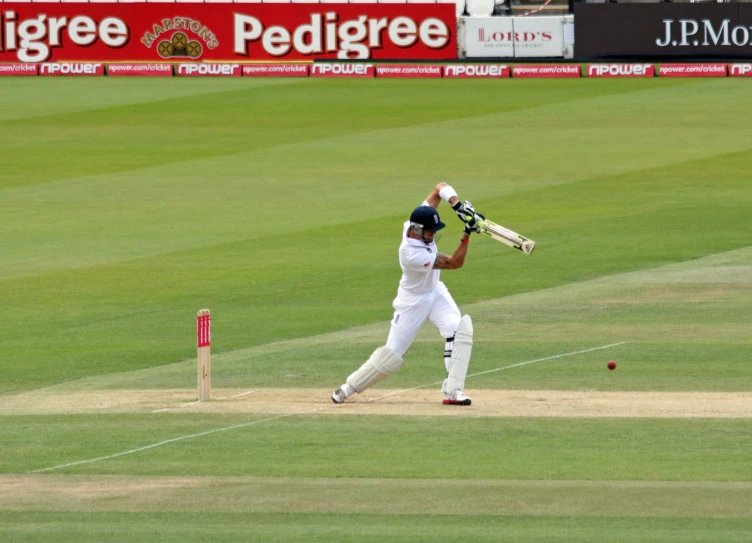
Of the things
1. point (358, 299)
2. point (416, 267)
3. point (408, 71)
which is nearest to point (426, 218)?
point (416, 267)

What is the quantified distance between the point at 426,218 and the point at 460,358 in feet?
4.16

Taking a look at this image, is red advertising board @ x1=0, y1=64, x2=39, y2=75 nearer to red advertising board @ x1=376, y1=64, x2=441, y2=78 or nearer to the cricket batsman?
red advertising board @ x1=376, y1=64, x2=441, y2=78

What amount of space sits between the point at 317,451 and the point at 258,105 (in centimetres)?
3211

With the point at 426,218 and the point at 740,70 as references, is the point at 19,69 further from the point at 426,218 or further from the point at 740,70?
the point at 426,218

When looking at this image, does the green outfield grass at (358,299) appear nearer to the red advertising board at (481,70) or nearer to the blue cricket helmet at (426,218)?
the red advertising board at (481,70)

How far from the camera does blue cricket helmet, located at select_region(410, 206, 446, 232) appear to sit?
1305 centimetres

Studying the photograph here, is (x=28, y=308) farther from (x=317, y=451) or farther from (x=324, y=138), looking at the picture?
(x=324, y=138)

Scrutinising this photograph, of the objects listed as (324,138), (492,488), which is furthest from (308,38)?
(492,488)

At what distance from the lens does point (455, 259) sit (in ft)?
43.0

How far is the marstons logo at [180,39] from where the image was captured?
48.7 m

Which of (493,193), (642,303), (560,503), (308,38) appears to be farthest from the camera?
(308,38)

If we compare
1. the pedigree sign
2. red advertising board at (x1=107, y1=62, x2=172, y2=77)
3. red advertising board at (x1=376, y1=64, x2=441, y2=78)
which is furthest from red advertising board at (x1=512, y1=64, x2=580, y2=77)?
red advertising board at (x1=107, y1=62, x2=172, y2=77)

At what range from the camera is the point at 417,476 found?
1089 cm

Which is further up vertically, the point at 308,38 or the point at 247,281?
the point at 308,38
